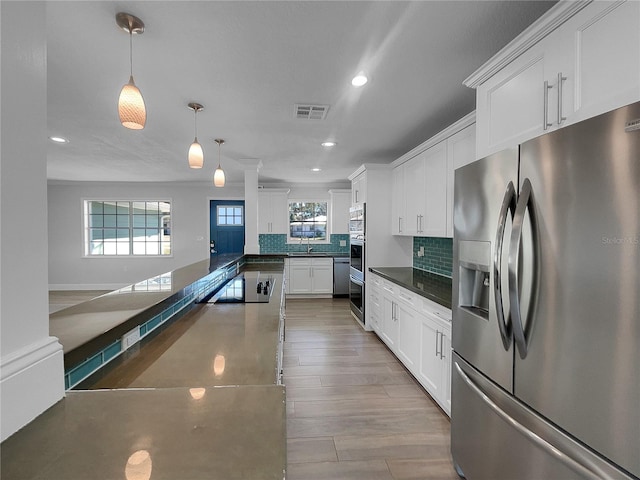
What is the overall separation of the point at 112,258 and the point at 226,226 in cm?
266

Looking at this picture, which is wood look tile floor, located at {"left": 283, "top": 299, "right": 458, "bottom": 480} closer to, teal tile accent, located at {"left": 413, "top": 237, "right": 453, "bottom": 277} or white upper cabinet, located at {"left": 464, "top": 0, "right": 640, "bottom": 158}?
teal tile accent, located at {"left": 413, "top": 237, "right": 453, "bottom": 277}

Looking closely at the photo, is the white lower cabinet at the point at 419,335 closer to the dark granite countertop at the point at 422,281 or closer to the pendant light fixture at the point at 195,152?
the dark granite countertop at the point at 422,281

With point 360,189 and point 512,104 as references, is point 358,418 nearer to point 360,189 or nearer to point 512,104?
point 512,104

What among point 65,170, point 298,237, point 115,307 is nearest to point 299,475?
point 115,307

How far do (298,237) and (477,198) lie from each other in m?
5.48

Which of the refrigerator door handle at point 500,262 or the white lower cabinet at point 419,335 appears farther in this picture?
the white lower cabinet at point 419,335

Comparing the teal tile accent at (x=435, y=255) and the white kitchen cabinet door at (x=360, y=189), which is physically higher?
the white kitchen cabinet door at (x=360, y=189)

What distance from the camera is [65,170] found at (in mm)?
5391

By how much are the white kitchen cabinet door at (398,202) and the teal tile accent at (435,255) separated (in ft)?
1.11

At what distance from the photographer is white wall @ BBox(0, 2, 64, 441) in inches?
23.1

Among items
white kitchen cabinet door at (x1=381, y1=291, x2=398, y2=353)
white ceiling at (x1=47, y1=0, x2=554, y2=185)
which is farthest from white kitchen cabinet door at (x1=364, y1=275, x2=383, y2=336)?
white ceiling at (x1=47, y1=0, x2=554, y2=185)

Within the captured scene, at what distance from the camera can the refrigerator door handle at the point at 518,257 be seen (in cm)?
117

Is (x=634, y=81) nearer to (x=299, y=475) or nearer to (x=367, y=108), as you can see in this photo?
(x=367, y=108)

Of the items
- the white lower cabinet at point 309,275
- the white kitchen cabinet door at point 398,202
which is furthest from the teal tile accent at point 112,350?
the white lower cabinet at point 309,275
